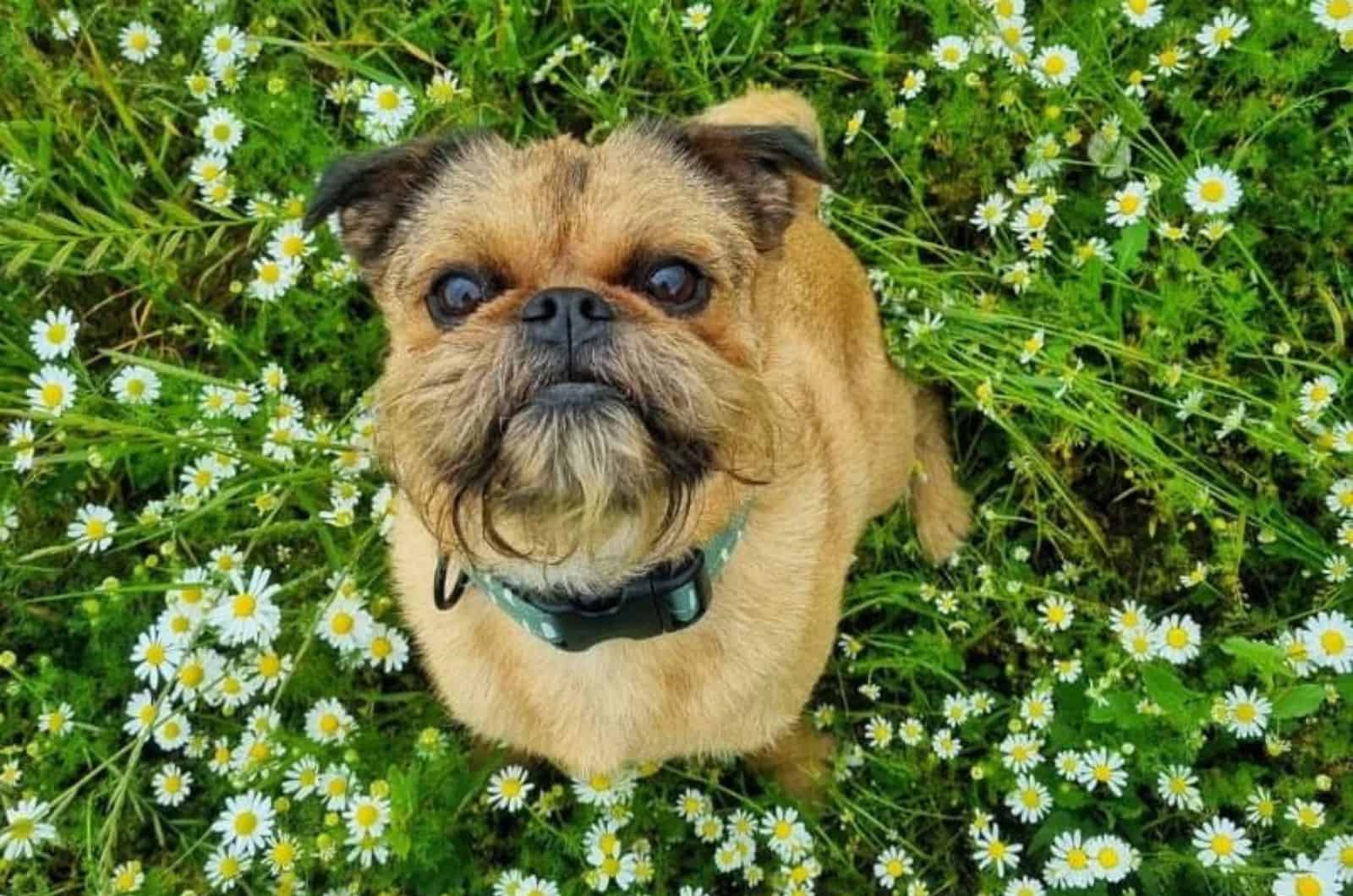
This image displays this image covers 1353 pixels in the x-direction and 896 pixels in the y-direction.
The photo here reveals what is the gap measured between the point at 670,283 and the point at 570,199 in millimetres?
284

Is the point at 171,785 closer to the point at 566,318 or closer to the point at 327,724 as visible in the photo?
the point at 327,724

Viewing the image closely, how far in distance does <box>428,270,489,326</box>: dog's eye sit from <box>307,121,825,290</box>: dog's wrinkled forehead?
40 millimetres

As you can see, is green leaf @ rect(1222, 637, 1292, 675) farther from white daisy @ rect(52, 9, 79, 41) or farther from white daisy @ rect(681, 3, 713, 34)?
white daisy @ rect(52, 9, 79, 41)

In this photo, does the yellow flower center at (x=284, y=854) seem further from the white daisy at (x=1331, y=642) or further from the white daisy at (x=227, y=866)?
the white daisy at (x=1331, y=642)

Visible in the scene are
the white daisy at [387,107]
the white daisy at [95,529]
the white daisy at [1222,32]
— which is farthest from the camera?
the white daisy at [387,107]

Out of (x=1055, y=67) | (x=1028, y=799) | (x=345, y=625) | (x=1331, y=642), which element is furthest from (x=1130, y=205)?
(x=345, y=625)

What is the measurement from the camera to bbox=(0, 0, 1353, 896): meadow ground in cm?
341

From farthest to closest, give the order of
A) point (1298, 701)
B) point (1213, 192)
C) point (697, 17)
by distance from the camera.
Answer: point (697, 17), point (1213, 192), point (1298, 701)

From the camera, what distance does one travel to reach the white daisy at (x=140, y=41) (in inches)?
168

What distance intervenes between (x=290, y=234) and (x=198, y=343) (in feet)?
2.91

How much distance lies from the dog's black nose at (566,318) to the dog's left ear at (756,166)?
79 centimetres

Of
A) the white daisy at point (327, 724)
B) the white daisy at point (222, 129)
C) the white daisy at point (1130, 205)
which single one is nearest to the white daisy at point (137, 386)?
the white daisy at point (222, 129)

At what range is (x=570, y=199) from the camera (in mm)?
2656

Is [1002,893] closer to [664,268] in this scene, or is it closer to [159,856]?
[664,268]
